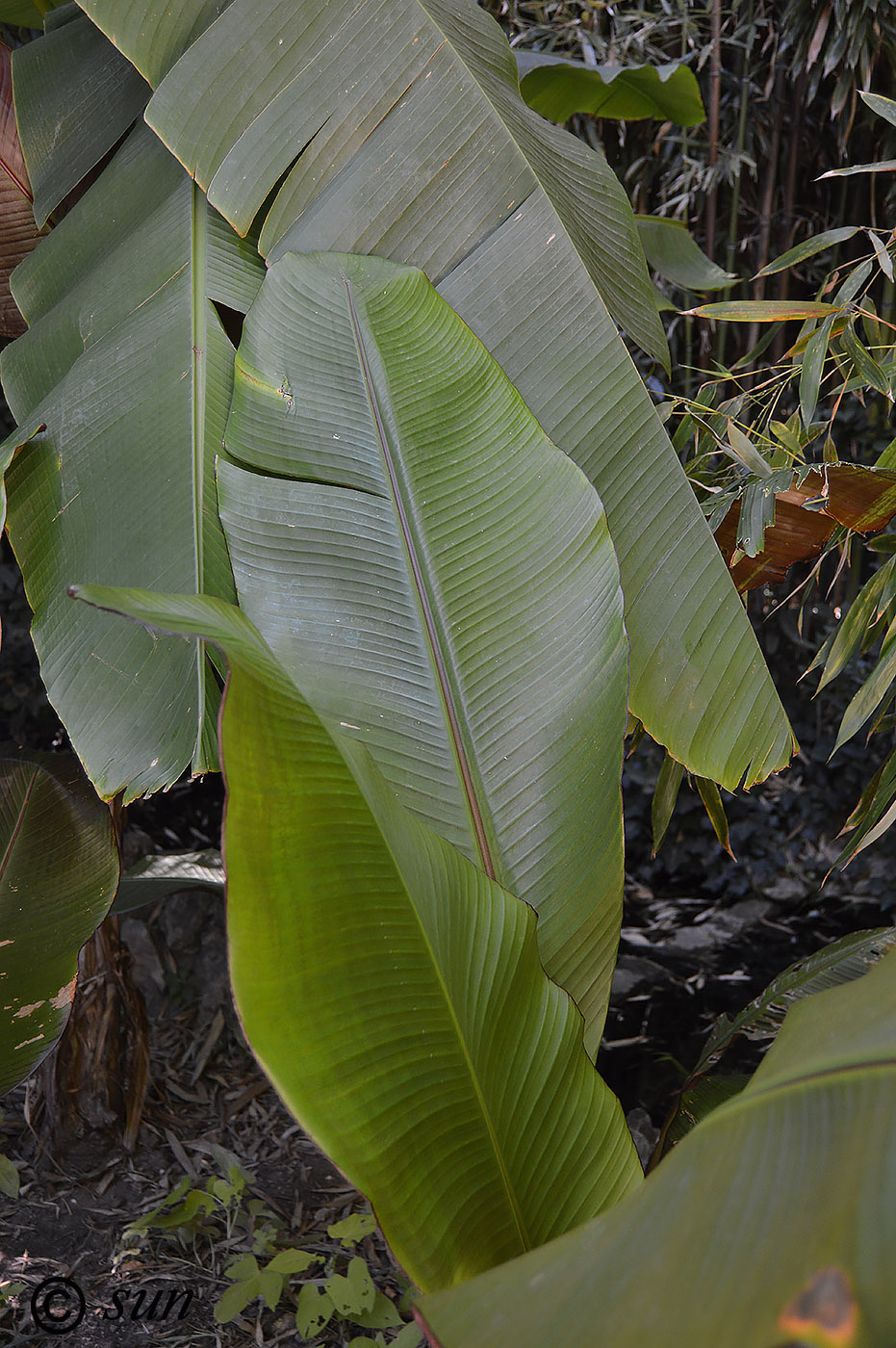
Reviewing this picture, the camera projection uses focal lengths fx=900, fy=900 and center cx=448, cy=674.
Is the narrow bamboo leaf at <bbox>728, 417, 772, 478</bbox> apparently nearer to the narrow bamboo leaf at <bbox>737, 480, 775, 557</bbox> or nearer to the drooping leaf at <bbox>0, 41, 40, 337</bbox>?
the narrow bamboo leaf at <bbox>737, 480, 775, 557</bbox>

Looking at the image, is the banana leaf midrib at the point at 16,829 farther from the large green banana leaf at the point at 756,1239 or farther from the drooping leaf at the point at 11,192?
the large green banana leaf at the point at 756,1239

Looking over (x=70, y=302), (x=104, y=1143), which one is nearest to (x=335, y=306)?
(x=70, y=302)

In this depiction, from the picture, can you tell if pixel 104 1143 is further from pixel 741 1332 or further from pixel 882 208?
pixel 882 208

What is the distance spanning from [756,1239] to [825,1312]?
0.17 ft

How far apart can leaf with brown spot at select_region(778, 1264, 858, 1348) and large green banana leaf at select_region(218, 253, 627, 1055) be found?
1.39ft

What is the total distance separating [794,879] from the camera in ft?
7.95

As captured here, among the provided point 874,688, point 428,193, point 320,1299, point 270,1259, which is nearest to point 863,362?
point 874,688

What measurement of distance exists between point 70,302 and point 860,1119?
3.16 feet

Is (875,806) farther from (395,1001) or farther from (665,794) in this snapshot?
(395,1001)

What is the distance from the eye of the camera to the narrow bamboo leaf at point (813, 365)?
2.90 feet

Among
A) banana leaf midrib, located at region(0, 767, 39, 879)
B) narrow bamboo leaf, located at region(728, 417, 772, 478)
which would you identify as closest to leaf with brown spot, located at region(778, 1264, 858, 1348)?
Answer: narrow bamboo leaf, located at region(728, 417, 772, 478)

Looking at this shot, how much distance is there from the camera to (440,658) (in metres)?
0.69

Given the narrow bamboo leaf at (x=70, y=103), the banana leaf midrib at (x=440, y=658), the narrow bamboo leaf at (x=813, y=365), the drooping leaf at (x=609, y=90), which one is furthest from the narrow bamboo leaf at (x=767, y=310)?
the narrow bamboo leaf at (x=70, y=103)

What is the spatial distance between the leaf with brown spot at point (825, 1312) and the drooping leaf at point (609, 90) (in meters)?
1.43
